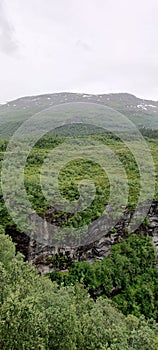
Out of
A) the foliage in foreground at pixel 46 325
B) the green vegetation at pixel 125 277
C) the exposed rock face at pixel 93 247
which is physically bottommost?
the green vegetation at pixel 125 277

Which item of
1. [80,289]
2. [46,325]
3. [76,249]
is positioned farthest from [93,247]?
[46,325]

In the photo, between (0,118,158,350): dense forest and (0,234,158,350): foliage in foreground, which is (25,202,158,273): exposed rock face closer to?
(0,118,158,350): dense forest

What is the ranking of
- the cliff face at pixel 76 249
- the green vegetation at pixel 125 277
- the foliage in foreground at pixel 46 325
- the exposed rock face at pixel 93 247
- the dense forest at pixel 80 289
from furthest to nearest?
the green vegetation at pixel 125 277 → the exposed rock face at pixel 93 247 → the cliff face at pixel 76 249 → the dense forest at pixel 80 289 → the foliage in foreground at pixel 46 325

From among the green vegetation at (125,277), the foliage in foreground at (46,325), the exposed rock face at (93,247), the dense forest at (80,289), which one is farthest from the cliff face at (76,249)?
the foliage in foreground at (46,325)

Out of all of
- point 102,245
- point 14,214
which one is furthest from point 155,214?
point 14,214

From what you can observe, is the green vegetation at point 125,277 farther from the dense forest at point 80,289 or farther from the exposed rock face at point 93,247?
the exposed rock face at point 93,247

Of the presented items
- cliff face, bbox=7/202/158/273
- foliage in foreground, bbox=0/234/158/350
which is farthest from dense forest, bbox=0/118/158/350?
Result: cliff face, bbox=7/202/158/273

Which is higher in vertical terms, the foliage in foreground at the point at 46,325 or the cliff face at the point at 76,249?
the foliage in foreground at the point at 46,325
